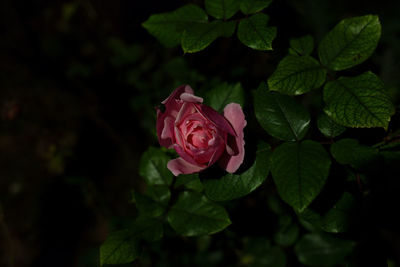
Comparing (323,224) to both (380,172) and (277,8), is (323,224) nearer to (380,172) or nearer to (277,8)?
(380,172)

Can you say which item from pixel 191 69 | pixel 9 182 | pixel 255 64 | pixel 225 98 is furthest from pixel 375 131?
pixel 9 182

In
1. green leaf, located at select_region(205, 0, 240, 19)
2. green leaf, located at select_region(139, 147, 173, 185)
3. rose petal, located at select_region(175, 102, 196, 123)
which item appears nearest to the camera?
rose petal, located at select_region(175, 102, 196, 123)

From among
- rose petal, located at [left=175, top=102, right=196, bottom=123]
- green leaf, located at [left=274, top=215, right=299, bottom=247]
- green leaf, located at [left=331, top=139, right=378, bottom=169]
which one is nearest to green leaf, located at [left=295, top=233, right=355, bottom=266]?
green leaf, located at [left=274, top=215, right=299, bottom=247]

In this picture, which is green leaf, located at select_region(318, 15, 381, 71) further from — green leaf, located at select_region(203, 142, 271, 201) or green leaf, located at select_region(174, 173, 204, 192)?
green leaf, located at select_region(174, 173, 204, 192)

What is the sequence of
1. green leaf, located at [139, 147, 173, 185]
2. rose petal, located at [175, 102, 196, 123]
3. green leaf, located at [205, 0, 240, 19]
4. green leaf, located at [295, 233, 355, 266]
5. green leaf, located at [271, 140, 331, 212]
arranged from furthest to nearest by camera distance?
green leaf, located at [295, 233, 355, 266] < green leaf, located at [139, 147, 173, 185] < green leaf, located at [205, 0, 240, 19] < rose petal, located at [175, 102, 196, 123] < green leaf, located at [271, 140, 331, 212]

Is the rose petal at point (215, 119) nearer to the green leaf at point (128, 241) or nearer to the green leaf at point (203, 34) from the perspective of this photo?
the green leaf at point (203, 34)

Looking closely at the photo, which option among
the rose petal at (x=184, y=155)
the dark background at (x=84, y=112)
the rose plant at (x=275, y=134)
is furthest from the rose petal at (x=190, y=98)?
the dark background at (x=84, y=112)

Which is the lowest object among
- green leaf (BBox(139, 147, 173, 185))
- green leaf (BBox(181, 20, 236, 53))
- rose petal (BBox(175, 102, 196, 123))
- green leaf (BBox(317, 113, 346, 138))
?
green leaf (BBox(139, 147, 173, 185))
